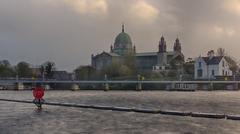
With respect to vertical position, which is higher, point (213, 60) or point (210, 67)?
point (213, 60)

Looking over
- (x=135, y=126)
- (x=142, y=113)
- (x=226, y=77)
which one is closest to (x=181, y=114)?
(x=142, y=113)

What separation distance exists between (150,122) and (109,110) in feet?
46.7

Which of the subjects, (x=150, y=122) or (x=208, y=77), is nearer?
(x=150, y=122)

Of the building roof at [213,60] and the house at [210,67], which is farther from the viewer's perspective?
the house at [210,67]

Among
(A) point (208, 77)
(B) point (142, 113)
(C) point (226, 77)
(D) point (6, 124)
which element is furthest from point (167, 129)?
(A) point (208, 77)

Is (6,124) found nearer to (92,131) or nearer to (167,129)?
(92,131)

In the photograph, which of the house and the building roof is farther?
the house

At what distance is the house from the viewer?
191500mm

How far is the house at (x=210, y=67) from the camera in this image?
192 meters

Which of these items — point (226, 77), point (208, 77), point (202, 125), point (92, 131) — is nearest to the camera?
point (92, 131)

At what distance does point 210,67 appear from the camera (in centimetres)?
19488

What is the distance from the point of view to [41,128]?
2959cm

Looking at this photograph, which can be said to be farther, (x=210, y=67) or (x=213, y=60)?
(x=210, y=67)

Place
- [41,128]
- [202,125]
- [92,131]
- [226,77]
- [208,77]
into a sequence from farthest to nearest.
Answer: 1. [208,77]
2. [226,77]
3. [202,125]
4. [41,128]
5. [92,131]
